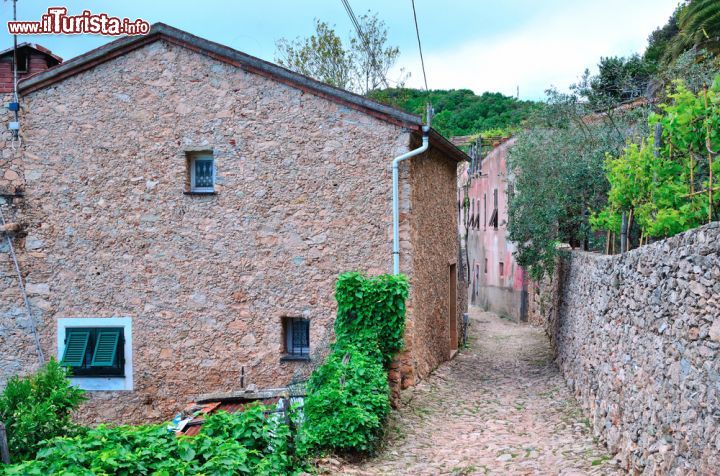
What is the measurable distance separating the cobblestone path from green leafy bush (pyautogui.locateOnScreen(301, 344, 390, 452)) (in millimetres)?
289

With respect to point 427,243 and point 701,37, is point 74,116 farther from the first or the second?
point 701,37

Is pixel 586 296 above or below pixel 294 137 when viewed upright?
below

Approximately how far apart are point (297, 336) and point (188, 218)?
239 centimetres

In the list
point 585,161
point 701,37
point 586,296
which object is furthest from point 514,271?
point 586,296

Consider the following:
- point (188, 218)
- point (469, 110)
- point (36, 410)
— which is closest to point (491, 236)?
point (188, 218)

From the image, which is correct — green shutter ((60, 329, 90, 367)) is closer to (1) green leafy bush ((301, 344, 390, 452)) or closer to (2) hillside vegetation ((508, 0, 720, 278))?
(1) green leafy bush ((301, 344, 390, 452))

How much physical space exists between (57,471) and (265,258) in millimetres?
4946

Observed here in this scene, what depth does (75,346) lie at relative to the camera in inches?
393

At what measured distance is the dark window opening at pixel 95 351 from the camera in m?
9.90

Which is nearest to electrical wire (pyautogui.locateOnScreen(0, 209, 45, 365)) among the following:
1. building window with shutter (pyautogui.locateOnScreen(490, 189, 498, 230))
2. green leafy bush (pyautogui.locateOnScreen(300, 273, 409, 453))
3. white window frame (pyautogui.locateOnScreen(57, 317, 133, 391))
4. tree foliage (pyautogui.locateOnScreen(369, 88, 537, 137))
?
white window frame (pyautogui.locateOnScreen(57, 317, 133, 391))

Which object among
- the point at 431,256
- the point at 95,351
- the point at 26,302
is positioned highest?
the point at 431,256

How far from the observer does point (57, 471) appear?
4.98 metres

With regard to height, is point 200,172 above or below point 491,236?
above

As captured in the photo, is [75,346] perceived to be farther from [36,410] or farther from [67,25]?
[67,25]
